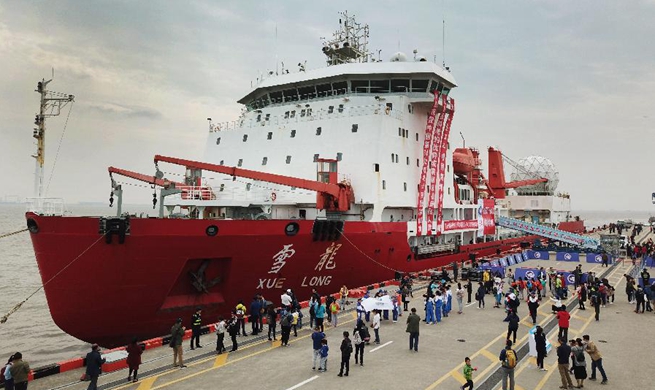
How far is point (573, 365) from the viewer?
1028 centimetres

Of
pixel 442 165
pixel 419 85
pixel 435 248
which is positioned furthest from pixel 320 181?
pixel 435 248

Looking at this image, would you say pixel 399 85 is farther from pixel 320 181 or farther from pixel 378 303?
pixel 378 303

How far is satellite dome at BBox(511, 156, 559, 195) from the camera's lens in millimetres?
66562

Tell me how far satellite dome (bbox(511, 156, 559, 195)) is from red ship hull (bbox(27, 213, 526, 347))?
189 feet

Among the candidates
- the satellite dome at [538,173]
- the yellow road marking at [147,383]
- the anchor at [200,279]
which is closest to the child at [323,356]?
the yellow road marking at [147,383]

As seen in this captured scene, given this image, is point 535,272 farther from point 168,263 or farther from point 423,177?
point 168,263

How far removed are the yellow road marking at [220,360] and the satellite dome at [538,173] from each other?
210 feet

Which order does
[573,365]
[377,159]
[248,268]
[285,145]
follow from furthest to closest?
[285,145], [377,159], [248,268], [573,365]

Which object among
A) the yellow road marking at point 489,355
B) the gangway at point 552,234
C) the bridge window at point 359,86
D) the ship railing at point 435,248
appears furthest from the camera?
the gangway at point 552,234

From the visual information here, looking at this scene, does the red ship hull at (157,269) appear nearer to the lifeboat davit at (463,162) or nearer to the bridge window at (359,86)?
the bridge window at (359,86)

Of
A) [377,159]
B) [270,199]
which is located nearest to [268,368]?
[270,199]

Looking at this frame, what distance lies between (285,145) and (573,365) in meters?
18.6

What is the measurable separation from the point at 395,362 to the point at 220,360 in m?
4.75

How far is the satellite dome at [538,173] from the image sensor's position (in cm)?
6656
